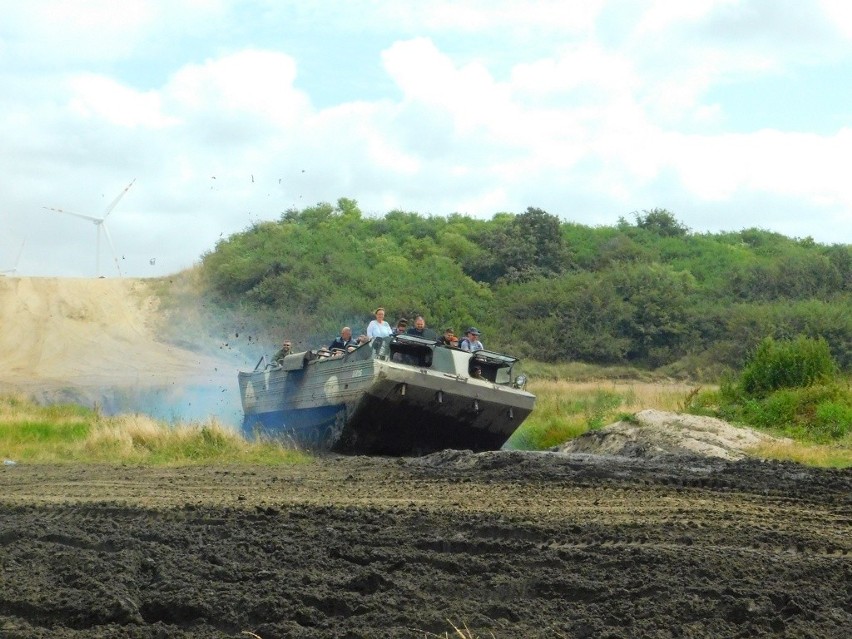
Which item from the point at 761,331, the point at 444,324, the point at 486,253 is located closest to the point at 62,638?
the point at 444,324

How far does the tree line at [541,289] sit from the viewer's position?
4109 centimetres

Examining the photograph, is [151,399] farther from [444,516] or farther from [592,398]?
[444,516]

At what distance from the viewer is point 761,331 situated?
136ft

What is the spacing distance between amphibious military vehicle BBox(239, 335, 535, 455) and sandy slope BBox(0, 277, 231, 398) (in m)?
17.8

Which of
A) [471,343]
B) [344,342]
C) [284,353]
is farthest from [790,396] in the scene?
[284,353]

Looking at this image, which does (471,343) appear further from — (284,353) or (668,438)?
(284,353)

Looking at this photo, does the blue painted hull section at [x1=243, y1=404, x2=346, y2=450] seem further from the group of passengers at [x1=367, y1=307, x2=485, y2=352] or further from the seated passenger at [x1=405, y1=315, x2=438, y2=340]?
the seated passenger at [x1=405, y1=315, x2=438, y2=340]

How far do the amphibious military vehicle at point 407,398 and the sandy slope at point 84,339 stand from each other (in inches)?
702

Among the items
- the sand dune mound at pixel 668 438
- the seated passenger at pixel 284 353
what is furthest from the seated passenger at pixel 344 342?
the sand dune mound at pixel 668 438

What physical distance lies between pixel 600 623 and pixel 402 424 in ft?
41.2

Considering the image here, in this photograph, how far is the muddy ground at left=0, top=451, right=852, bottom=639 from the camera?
641 centimetres

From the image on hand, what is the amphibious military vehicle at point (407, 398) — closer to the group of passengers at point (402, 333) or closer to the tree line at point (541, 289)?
the group of passengers at point (402, 333)

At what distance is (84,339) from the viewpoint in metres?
42.0

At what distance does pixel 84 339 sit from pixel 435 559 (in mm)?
35947
